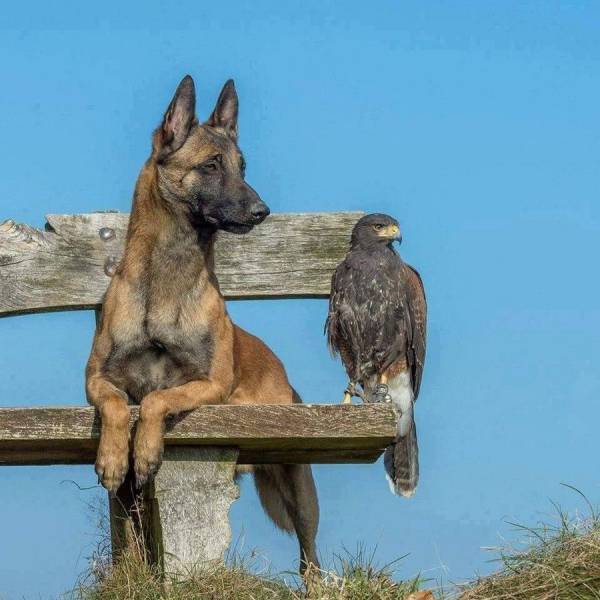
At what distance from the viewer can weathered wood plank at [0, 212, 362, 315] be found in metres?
6.62

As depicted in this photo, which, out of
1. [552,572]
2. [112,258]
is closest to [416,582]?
[552,572]

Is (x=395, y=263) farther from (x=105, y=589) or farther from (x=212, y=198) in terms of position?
(x=105, y=589)

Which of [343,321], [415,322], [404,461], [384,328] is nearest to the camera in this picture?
[343,321]

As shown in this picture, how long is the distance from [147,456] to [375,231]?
266 centimetres

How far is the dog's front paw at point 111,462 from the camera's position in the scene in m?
5.09

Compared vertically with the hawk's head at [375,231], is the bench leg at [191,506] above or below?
below

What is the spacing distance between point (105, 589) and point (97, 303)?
6.24ft

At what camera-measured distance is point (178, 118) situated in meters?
6.07

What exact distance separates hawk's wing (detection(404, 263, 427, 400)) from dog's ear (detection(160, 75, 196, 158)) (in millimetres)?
1974

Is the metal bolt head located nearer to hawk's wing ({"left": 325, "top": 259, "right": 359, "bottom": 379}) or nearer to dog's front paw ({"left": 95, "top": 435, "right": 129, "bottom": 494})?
hawk's wing ({"left": 325, "top": 259, "right": 359, "bottom": 379})

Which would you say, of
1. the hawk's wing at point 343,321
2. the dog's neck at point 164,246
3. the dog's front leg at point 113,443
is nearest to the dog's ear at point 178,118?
the dog's neck at point 164,246

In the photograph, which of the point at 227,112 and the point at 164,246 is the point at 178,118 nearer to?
the point at 227,112

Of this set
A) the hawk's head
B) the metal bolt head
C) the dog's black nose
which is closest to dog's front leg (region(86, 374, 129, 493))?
the dog's black nose

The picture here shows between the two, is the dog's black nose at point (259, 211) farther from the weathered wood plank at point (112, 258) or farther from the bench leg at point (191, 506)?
the bench leg at point (191, 506)
